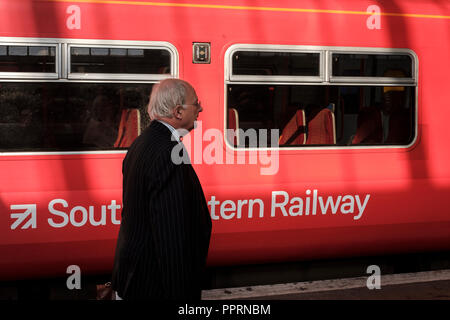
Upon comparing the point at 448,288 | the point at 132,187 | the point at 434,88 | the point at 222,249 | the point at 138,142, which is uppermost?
the point at 434,88

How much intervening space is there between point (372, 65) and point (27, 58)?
9.52 ft

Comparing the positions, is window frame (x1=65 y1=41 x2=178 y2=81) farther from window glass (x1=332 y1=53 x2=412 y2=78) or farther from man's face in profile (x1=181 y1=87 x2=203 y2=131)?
man's face in profile (x1=181 y1=87 x2=203 y2=131)

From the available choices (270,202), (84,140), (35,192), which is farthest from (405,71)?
(35,192)

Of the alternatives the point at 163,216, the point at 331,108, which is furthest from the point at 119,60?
the point at 163,216

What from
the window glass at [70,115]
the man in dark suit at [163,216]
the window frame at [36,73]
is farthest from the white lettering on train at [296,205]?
the man in dark suit at [163,216]

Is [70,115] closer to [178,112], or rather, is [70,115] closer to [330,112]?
[330,112]

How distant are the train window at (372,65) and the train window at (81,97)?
146 centimetres

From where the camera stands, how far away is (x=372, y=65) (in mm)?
5230

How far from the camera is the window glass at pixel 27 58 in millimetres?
4387

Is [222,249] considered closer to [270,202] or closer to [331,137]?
[270,202]

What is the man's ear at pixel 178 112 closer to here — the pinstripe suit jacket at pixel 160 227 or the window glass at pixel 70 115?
the pinstripe suit jacket at pixel 160 227
